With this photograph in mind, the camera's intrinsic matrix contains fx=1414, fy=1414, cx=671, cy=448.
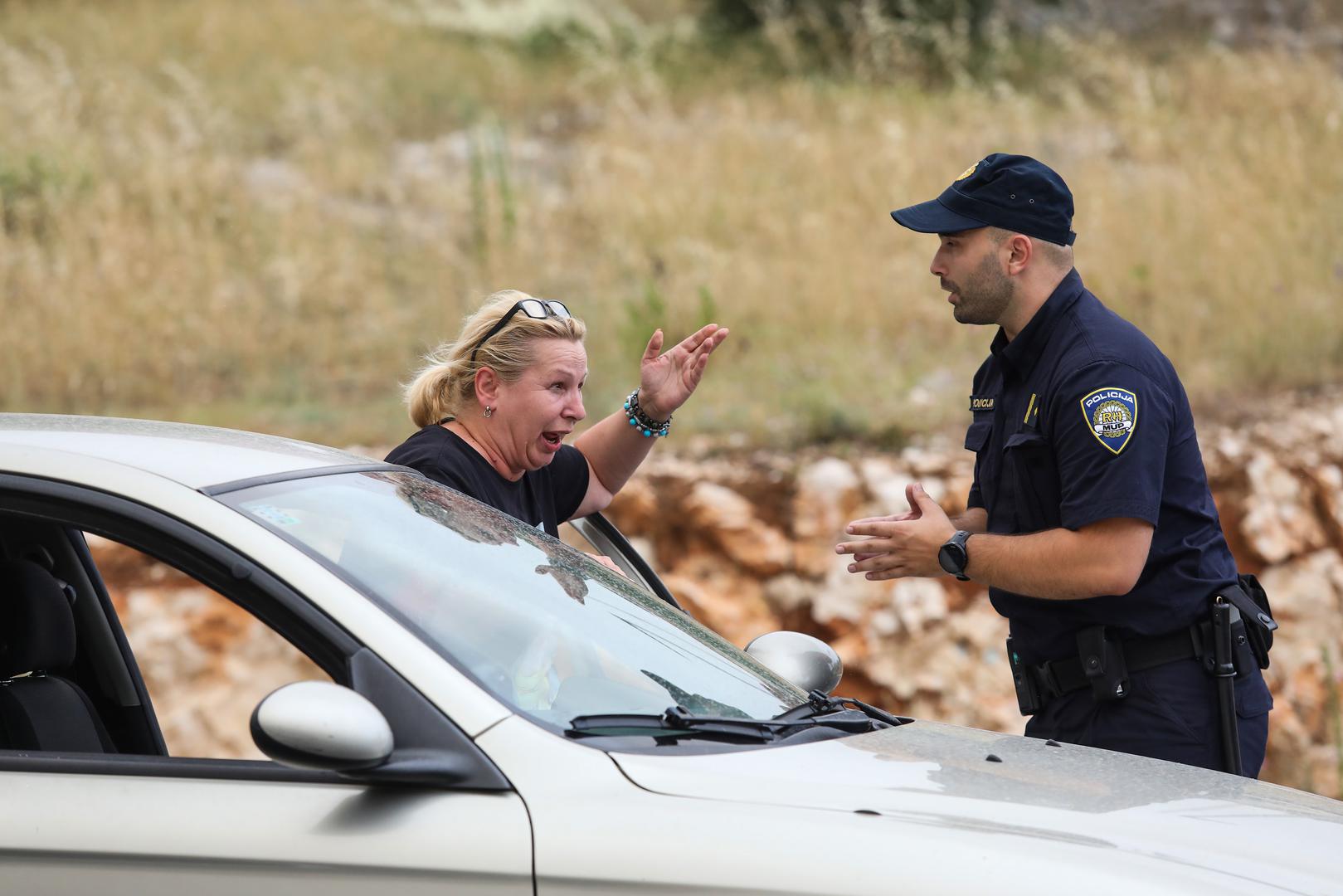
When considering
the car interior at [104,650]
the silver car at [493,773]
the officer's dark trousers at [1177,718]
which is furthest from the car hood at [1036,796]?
the officer's dark trousers at [1177,718]

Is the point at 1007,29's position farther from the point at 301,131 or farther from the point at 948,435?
the point at 948,435

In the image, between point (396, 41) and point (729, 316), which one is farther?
point (396, 41)

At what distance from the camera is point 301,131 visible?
37.9ft

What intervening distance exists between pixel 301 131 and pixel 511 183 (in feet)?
6.95

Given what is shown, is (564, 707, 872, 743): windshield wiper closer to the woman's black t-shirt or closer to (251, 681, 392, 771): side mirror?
(251, 681, 392, 771): side mirror

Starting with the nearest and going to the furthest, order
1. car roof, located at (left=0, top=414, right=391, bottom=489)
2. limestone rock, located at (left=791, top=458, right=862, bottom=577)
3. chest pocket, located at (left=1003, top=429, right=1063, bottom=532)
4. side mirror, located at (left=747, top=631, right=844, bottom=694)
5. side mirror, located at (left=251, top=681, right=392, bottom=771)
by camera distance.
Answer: side mirror, located at (left=251, top=681, right=392, bottom=771) < car roof, located at (left=0, top=414, right=391, bottom=489) < side mirror, located at (left=747, top=631, right=844, bottom=694) < chest pocket, located at (left=1003, top=429, right=1063, bottom=532) < limestone rock, located at (left=791, top=458, right=862, bottom=577)

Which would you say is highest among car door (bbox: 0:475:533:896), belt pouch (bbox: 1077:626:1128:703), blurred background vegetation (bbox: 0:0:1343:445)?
blurred background vegetation (bbox: 0:0:1343:445)

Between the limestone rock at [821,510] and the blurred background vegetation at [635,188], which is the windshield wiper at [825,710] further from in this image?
the blurred background vegetation at [635,188]

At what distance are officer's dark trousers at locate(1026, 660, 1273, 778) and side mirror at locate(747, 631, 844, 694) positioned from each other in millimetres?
645

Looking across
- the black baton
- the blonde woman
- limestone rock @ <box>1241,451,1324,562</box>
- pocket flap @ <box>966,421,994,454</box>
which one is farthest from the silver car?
limestone rock @ <box>1241,451,1324,562</box>

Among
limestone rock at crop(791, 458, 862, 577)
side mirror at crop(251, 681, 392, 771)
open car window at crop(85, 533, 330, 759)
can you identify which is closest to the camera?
side mirror at crop(251, 681, 392, 771)

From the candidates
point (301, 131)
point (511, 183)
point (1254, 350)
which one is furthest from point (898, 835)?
point (301, 131)

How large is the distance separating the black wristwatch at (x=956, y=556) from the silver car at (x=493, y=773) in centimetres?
63

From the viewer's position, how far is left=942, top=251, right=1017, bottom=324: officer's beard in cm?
330
